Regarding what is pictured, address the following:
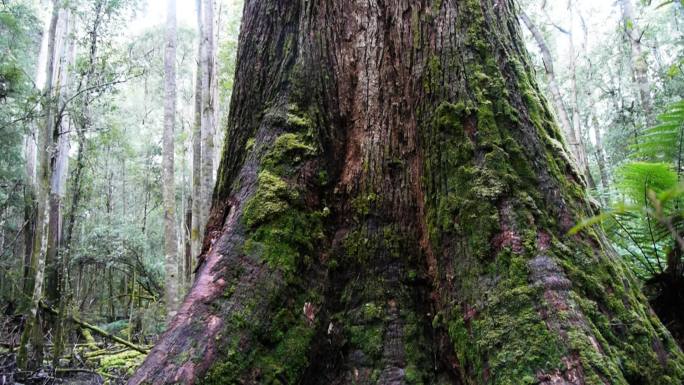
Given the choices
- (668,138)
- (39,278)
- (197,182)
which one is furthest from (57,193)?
(668,138)

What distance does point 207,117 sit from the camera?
34.8 ft

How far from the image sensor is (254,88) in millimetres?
2891

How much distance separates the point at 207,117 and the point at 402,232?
358 inches

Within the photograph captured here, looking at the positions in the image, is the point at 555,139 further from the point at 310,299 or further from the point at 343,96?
the point at 310,299

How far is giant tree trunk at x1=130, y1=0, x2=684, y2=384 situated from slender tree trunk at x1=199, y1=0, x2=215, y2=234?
269 inches

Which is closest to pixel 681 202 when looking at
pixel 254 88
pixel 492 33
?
pixel 492 33

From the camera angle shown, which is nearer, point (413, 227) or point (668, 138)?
point (413, 227)

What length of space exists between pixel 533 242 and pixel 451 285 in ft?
1.34

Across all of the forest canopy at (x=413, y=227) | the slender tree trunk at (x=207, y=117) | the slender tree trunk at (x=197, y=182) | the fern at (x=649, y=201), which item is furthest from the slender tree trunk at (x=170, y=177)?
the fern at (x=649, y=201)

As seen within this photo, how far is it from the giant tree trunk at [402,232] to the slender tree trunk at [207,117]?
683 cm

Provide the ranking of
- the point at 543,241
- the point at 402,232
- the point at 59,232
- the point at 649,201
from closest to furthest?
the point at 543,241
the point at 649,201
the point at 402,232
the point at 59,232

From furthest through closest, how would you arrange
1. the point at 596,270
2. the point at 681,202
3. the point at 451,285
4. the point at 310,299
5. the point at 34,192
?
the point at 34,192 → the point at 681,202 → the point at 310,299 → the point at 451,285 → the point at 596,270

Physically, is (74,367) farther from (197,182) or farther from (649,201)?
(649,201)

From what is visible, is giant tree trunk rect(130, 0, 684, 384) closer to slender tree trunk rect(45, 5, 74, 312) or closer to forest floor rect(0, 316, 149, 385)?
forest floor rect(0, 316, 149, 385)
